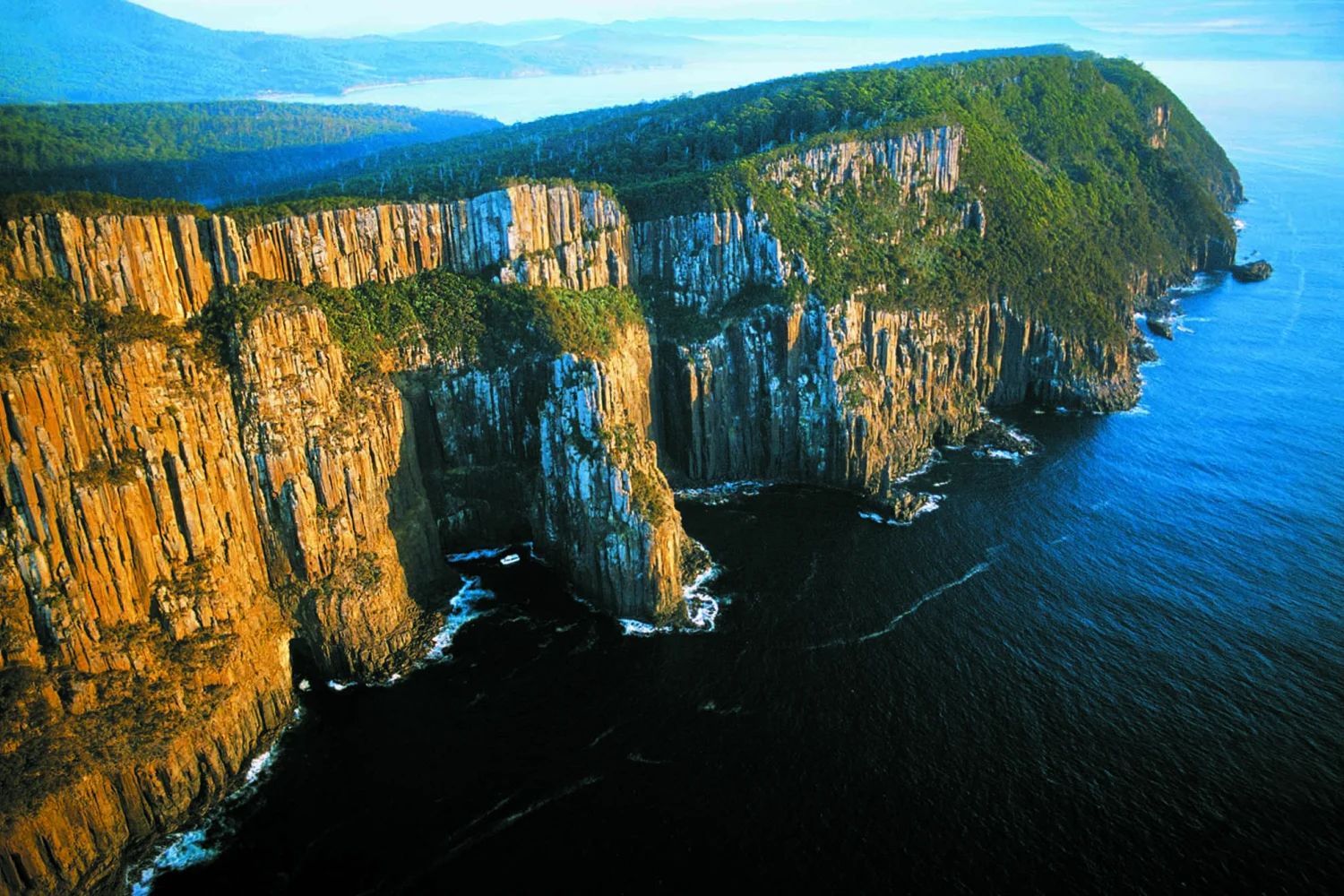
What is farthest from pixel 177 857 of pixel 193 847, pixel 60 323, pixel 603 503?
pixel 603 503

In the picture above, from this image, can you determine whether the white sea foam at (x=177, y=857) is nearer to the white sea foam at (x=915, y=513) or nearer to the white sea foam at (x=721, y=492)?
the white sea foam at (x=721, y=492)

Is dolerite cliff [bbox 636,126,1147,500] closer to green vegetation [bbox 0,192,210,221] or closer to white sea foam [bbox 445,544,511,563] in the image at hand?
white sea foam [bbox 445,544,511,563]

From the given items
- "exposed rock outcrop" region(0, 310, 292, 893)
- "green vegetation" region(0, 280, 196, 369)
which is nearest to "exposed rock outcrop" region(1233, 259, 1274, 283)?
"exposed rock outcrop" region(0, 310, 292, 893)

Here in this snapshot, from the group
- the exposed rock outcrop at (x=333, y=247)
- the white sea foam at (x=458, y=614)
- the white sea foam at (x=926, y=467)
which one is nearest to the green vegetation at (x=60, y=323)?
the exposed rock outcrop at (x=333, y=247)

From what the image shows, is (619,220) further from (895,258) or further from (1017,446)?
(1017,446)

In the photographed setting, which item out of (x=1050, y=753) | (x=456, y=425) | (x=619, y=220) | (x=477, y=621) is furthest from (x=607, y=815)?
(x=619, y=220)

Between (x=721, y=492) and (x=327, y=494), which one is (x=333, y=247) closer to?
(x=327, y=494)

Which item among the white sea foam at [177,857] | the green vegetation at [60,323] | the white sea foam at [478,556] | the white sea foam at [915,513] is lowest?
the white sea foam at [177,857]
